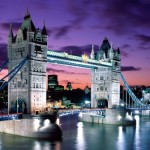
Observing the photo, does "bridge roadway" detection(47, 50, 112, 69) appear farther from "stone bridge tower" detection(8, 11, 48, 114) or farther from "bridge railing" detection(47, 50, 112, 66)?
"stone bridge tower" detection(8, 11, 48, 114)

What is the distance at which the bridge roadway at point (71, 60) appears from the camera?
185 feet

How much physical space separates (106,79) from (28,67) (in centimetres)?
2474

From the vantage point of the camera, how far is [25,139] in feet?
143

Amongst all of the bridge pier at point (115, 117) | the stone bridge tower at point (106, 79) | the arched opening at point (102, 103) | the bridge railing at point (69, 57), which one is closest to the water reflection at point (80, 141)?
the bridge pier at point (115, 117)

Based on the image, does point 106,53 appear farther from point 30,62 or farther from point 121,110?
point 30,62

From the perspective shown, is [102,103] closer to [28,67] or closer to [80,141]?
[28,67]

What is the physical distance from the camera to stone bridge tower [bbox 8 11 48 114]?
50.3 metres

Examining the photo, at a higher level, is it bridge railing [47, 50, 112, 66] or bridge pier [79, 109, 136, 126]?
bridge railing [47, 50, 112, 66]

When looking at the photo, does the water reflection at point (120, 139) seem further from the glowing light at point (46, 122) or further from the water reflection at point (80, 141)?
the glowing light at point (46, 122)

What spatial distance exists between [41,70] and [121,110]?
63.1ft

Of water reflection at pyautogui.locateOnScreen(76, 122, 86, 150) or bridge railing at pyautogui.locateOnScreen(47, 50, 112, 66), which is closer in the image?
water reflection at pyautogui.locateOnScreen(76, 122, 86, 150)

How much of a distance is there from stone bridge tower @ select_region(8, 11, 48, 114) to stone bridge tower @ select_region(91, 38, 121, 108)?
68.0ft

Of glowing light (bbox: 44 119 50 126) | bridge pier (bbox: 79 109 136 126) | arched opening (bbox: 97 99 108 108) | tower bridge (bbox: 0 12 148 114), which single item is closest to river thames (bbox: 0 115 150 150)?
glowing light (bbox: 44 119 50 126)

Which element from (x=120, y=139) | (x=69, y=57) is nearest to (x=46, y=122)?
(x=120, y=139)
